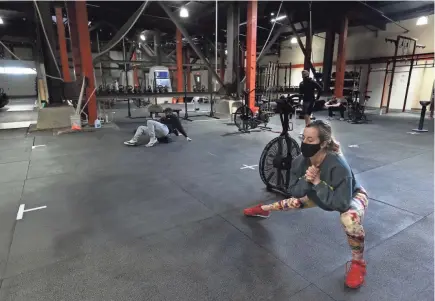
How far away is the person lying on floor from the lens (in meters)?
5.33

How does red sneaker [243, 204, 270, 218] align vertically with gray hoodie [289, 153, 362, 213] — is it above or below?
below

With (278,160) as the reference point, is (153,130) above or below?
below

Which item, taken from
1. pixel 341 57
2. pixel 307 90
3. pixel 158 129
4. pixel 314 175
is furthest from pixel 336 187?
pixel 341 57

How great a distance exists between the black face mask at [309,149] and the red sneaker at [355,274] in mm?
715

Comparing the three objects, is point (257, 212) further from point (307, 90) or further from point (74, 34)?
point (74, 34)

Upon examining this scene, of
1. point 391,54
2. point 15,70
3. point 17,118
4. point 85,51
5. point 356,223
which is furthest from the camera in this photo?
point 15,70

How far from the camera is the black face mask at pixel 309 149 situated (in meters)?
1.66

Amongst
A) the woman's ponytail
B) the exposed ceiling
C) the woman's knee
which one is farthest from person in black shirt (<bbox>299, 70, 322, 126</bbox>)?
the woman's knee

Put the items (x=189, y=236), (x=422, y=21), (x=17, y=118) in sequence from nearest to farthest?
(x=189, y=236) < (x=17, y=118) < (x=422, y=21)

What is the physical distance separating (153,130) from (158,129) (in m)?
0.10

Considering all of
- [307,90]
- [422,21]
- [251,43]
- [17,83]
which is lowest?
[307,90]

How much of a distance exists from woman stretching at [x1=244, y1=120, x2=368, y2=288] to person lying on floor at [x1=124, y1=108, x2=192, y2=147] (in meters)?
3.99

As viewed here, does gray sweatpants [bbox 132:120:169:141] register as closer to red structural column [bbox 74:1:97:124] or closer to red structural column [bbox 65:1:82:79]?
red structural column [bbox 74:1:97:124]

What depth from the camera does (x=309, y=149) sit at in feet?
5.50
